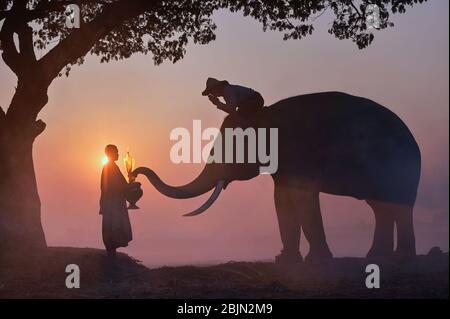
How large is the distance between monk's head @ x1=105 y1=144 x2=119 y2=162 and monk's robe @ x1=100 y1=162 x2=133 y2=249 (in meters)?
0.12

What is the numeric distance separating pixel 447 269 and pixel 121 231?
626cm

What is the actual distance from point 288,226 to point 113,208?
11.3 feet

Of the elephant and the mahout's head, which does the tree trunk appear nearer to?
the elephant

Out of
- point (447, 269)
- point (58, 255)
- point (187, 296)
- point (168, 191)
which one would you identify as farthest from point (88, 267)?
point (447, 269)

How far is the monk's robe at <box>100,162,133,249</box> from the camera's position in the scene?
50.6ft

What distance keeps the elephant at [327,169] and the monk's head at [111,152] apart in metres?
0.55

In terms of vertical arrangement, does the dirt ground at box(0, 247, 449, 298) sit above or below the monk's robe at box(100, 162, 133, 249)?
below

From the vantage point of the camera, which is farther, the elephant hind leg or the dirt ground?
the elephant hind leg

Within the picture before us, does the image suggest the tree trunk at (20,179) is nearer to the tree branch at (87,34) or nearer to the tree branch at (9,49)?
the tree branch at (9,49)

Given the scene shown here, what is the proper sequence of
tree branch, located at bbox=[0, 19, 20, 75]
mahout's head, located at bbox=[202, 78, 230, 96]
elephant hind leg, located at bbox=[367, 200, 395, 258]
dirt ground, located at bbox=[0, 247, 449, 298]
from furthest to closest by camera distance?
1. tree branch, located at bbox=[0, 19, 20, 75]
2. elephant hind leg, located at bbox=[367, 200, 395, 258]
3. mahout's head, located at bbox=[202, 78, 230, 96]
4. dirt ground, located at bbox=[0, 247, 449, 298]

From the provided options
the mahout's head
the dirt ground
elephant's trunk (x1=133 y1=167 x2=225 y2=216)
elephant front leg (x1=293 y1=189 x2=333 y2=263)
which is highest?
the mahout's head

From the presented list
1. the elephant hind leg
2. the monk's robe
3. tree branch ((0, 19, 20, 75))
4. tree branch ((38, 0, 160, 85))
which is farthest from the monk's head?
the elephant hind leg

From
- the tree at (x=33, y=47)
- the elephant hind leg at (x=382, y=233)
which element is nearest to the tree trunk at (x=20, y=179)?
the tree at (x=33, y=47)

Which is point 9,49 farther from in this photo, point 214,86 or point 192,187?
point 192,187
